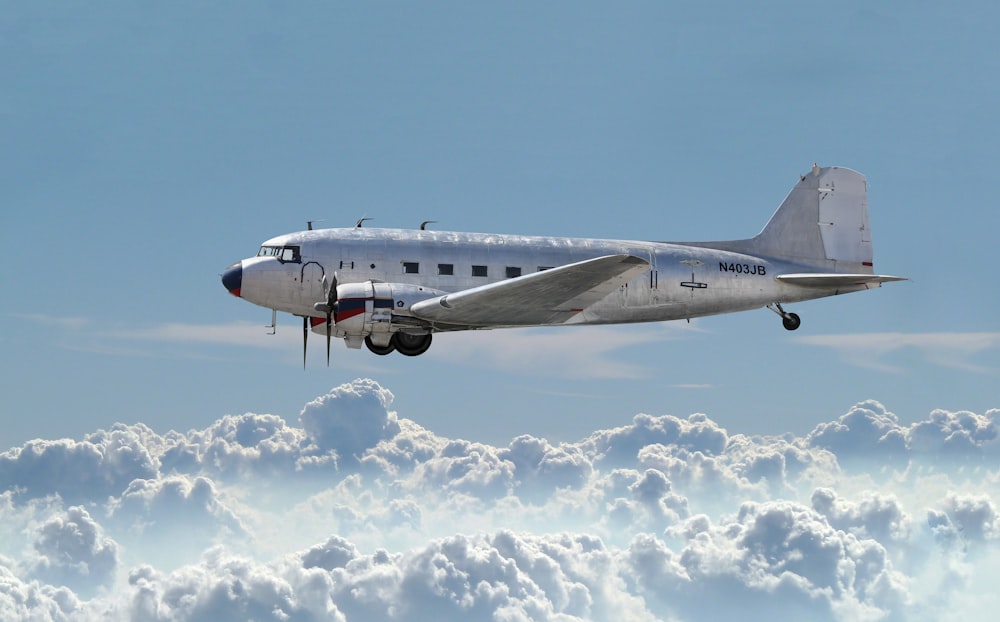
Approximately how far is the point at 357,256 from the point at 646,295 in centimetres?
963

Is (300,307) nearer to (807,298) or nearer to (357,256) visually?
(357,256)

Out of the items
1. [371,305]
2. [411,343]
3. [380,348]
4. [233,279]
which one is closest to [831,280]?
[411,343]

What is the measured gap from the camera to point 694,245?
37.9m

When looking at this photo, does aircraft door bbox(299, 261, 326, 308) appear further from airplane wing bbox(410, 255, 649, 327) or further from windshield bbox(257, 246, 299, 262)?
airplane wing bbox(410, 255, 649, 327)

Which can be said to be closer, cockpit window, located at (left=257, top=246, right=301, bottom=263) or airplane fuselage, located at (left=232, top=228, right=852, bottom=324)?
airplane fuselage, located at (left=232, top=228, right=852, bottom=324)

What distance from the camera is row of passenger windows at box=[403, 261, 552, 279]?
3350 cm

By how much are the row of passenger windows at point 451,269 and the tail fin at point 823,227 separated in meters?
9.12

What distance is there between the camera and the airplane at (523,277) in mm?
31547

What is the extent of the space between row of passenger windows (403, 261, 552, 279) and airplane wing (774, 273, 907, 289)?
9.45 metres

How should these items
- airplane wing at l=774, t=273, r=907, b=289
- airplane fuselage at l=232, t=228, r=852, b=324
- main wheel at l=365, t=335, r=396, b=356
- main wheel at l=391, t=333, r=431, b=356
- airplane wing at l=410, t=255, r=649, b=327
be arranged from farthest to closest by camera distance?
airplane wing at l=774, t=273, r=907, b=289 → main wheel at l=365, t=335, r=396, b=356 → main wheel at l=391, t=333, r=431, b=356 → airplane fuselage at l=232, t=228, r=852, b=324 → airplane wing at l=410, t=255, r=649, b=327

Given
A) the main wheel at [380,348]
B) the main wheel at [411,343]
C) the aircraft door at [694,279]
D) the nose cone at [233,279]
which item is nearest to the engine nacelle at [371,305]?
the main wheel at [411,343]

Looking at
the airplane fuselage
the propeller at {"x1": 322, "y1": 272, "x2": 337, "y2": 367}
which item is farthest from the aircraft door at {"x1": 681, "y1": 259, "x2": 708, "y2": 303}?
the propeller at {"x1": 322, "y1": 272, "x2": 337, "y2": 367}

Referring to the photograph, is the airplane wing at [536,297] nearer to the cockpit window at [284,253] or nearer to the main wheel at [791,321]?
the cockpit window at [284,253]

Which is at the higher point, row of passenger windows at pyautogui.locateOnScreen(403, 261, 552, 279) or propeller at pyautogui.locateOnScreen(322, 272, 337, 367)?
row of passenger windows at pyautogui.locateOnScreen(403, 261, 552, 279)
